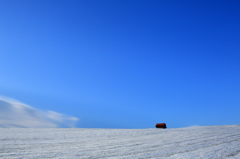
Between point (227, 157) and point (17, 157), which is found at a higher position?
point (17, 157)

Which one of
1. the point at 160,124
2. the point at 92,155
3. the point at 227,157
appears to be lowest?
the point at 227,157

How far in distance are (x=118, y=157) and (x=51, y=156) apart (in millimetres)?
1694

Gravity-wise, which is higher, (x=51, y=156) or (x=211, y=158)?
(x=51, y=156)

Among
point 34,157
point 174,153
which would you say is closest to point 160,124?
point 174,153

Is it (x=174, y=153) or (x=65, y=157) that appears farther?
(x=174, y=153)

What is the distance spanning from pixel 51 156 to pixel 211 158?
4.01m

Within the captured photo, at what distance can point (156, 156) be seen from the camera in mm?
4445

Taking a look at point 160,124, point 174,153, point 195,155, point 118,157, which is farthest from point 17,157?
point 160,124

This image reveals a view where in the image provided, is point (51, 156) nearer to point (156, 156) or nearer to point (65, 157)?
point (65, 157)

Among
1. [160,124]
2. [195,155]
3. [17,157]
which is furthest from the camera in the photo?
[160,124]

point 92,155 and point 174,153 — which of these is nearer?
point 92,155

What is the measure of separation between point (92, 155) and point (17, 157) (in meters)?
1.81

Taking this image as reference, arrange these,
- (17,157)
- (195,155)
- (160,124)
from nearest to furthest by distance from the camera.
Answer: (17,157), (195,155), (160,124)

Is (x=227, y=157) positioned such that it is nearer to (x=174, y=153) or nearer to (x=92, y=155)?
(x=174, y=153)
